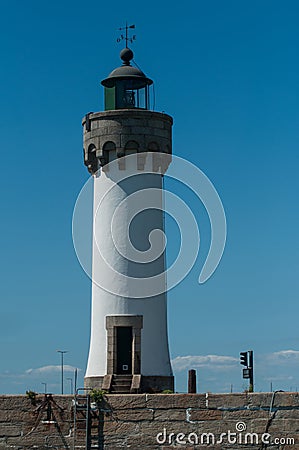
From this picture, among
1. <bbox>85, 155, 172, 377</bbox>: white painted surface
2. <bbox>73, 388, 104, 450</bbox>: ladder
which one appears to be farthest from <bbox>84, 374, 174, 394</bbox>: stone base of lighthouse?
<bbox>73, 388, 104, 450</bbox>: ladder

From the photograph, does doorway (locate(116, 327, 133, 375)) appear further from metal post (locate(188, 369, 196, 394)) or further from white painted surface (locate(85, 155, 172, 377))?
metal post (locate(188, 369, 196, 394))

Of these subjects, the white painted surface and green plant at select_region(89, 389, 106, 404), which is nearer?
green plant at select_region(89, 389, 106, 404)

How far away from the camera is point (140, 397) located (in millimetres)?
23297

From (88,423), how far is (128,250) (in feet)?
21.6

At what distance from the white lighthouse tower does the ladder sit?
4.64 m

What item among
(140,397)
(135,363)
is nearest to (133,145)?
(135,363)

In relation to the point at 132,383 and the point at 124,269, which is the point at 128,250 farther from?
the point at 132,383

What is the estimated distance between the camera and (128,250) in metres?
28.8

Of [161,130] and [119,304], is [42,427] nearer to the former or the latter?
[119,304]

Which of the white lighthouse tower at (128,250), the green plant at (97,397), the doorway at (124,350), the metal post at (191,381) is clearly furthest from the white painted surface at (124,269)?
the green plant at (97,397)

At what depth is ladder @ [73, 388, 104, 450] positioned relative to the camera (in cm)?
2334

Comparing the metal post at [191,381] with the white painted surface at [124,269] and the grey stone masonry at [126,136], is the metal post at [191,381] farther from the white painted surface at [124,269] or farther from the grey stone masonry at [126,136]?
the grey stone masonry at [126,136]

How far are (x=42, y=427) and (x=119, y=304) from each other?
5862mm

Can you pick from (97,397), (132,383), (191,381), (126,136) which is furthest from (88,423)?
(126,136)
